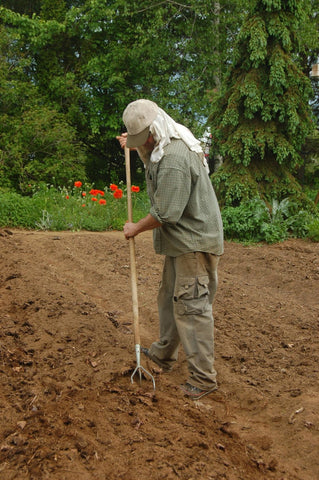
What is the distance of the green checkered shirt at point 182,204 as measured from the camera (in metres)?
3.35

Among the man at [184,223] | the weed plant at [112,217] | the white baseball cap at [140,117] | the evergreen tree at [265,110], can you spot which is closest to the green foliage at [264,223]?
the weed plant at [112,217]

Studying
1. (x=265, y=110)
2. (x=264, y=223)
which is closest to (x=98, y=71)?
(x=265, y=110)

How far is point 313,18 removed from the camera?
1497cm

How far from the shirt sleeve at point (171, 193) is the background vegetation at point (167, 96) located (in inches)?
245

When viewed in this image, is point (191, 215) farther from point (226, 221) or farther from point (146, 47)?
point (146, 47)

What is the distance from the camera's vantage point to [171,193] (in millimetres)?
3338

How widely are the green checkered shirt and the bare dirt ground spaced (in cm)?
101

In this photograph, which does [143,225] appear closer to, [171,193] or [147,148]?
[171,193]

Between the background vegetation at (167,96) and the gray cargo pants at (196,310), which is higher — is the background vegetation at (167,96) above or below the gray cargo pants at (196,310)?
→ above

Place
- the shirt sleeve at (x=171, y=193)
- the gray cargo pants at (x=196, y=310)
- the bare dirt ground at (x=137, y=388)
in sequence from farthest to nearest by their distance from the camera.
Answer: the gray cargo pants at (x=196, y=310) < the shirt sleeve at (x=171, y=193) < the bare dirt ground at (x=137, y=388)

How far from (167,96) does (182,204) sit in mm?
13161

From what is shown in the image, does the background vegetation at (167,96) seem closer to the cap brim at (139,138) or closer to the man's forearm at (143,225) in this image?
the man's forearm at (143,225)

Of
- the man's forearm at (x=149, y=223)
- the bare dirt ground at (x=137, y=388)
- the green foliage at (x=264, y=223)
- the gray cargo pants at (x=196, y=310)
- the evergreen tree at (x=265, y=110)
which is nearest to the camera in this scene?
the bare dirt ground at (x=137, y=388)

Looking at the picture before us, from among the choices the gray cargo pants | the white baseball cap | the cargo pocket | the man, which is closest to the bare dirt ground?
the gray cargo pants
